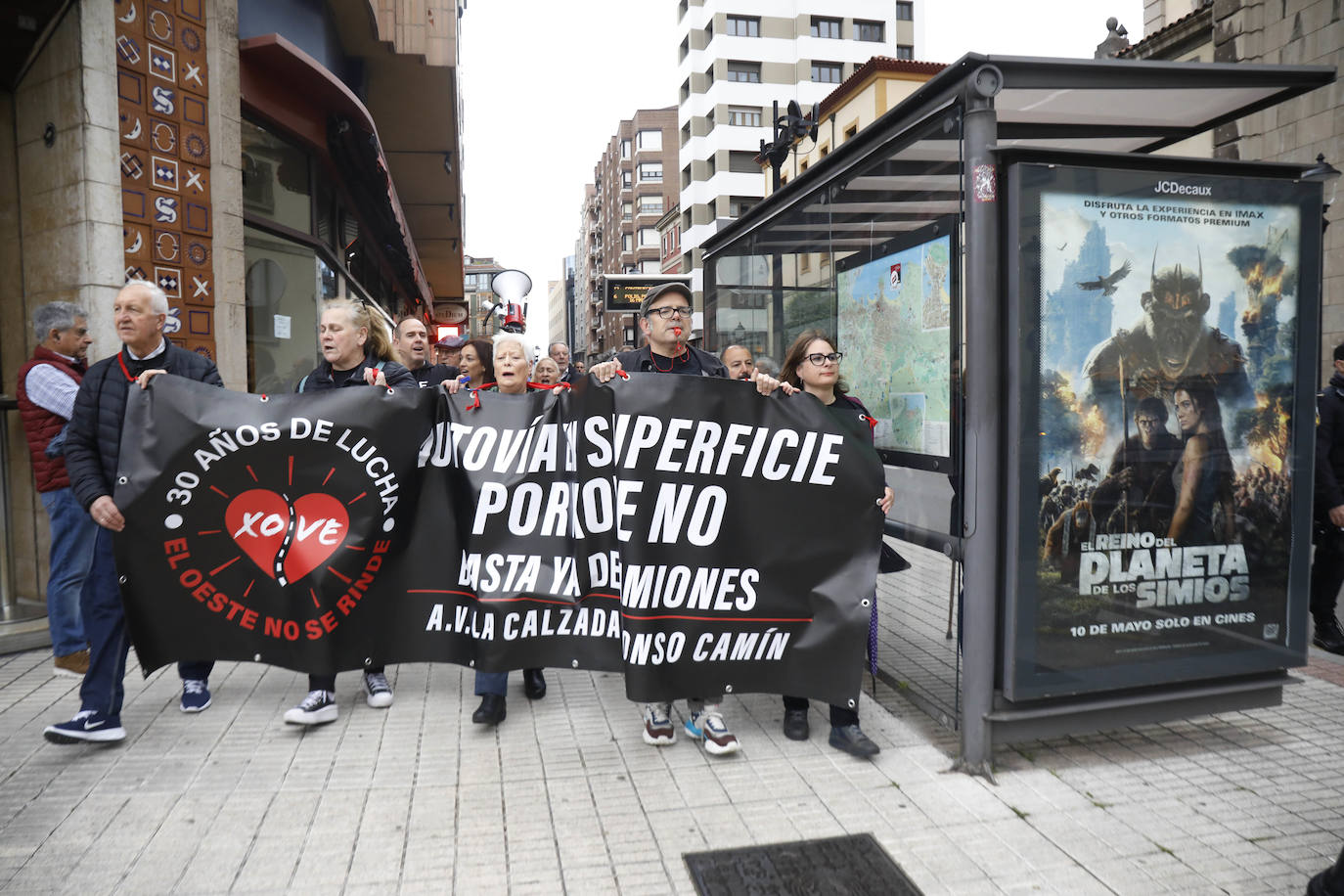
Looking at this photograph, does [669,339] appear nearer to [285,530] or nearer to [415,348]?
[285,530]

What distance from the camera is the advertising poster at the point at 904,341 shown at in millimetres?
4242

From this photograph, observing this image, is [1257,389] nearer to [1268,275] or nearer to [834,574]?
[1268,275]

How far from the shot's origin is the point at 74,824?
3402 mm

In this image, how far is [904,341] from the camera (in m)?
4.73

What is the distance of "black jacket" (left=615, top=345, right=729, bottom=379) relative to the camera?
4848mm

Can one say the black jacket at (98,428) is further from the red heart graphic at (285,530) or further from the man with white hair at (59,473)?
the man with white hair at (59,473)

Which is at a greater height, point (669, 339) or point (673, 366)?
point (669, 339)

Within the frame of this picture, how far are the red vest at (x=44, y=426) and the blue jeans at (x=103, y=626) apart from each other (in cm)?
112

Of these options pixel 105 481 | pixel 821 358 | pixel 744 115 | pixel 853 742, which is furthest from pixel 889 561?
pixel 744 115

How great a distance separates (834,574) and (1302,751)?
233cm

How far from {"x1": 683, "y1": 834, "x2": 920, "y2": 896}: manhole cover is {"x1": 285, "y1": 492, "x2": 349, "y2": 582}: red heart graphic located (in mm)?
2263

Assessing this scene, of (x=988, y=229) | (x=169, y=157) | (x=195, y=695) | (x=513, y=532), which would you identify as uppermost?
(x=169, y=157)

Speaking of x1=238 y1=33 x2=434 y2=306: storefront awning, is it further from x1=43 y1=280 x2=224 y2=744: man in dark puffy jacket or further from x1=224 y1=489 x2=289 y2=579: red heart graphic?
x1=224 y1=489 x2=289 y2=579: red heart graphic

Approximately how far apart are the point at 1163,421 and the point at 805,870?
8.06 ft
